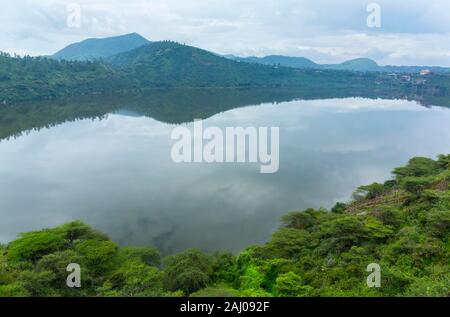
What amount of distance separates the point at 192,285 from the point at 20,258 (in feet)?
21.4

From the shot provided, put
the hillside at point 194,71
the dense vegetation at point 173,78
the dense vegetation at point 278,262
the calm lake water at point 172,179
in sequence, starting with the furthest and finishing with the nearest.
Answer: the hillside at point 194,71 < the dense vegetation at point 173,78 < the calm lake water at point 172,179 < the dense vegetation at point 278,262

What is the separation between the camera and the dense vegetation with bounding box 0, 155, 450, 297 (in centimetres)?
1042

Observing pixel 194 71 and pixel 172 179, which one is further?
pixel 194 71

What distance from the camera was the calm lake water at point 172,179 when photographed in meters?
21.1

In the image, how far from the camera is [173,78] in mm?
128250

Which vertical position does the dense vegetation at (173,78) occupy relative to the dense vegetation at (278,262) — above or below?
above

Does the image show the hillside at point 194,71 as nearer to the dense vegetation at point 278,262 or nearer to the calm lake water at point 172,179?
the calm lake water at point 172,179

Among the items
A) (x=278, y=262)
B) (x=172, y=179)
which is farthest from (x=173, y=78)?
(x=278, y=262)

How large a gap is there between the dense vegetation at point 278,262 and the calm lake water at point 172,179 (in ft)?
15.5

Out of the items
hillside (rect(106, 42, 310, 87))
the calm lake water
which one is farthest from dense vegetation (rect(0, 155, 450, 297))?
hillside (rect(106, 42, 310, 87))

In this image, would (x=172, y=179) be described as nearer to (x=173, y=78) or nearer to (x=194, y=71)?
(x=173, y=78)

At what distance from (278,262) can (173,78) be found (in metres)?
121

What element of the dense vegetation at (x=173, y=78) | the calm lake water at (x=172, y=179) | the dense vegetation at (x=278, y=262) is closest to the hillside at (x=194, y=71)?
the dense vegetation at (x=173, y=78)

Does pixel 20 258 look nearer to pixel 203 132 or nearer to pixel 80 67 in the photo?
pixel 203 132
